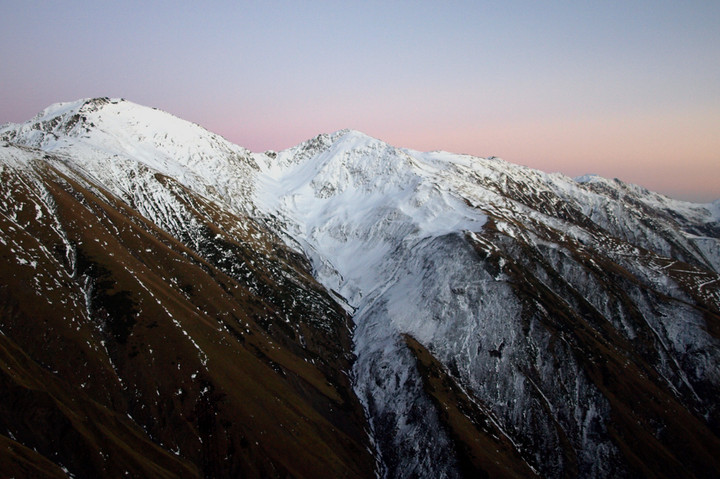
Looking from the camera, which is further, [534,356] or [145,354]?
[534,356]

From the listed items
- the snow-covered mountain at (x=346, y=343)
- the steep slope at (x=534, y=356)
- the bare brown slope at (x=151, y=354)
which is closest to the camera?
the bare brown slope at (x=151, y=354)

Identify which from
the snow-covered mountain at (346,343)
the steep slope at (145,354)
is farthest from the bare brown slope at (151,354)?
the snow-covered mountain at (346,343)

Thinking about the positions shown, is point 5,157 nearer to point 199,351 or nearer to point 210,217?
point 210,217

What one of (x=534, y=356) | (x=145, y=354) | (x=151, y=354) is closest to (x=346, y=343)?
(x=534, y=356)

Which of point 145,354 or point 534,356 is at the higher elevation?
point 145,354

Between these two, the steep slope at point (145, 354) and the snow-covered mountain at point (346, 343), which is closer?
the steep slope at point (145, 354)

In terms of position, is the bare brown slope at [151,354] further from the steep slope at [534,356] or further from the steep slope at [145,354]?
the steep slope at [534,356]

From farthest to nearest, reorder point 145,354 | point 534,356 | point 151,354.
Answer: point 534,356 → point 151,354 → point 145,354

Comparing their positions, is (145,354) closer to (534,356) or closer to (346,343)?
(346,343)
